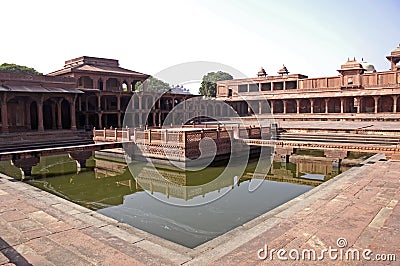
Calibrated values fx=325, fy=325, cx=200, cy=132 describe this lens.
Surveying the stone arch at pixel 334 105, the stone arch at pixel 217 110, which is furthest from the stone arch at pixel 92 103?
the stone arch at pixel 334 105

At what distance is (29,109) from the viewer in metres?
26.6

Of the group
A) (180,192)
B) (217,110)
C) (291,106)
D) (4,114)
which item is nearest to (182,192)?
(180,192)

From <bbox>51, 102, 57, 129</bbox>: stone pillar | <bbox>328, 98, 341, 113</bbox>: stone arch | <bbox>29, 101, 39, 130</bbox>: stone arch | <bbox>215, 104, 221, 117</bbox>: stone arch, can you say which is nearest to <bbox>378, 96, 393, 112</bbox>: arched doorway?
<bbox>328, 98, 341, 113</bbox>: stone arch

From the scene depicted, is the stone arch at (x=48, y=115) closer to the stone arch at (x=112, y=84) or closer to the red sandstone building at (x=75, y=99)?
the red sandstone building at (x=75, y=99)

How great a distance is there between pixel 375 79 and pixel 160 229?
30987 mm

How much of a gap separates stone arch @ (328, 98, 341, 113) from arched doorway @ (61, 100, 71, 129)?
27.0 m

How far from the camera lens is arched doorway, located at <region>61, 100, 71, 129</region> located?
2981 centimetres

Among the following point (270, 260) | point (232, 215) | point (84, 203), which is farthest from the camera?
point (84, 203)

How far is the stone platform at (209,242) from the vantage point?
14.7ft

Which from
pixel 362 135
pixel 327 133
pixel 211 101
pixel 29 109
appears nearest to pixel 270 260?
pixel 362 135

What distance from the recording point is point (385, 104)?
3219 cm

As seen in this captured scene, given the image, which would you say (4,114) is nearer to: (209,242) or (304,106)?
(209,242)

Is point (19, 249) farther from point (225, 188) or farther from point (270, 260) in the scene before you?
point (225, 188)

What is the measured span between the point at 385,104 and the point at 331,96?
16.6 ft
